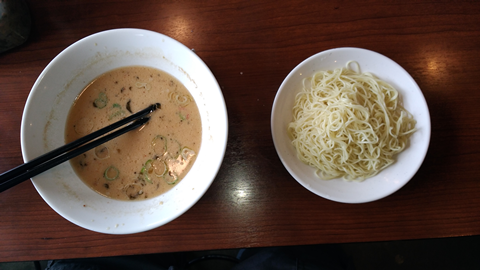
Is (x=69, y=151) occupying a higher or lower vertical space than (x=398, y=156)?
higher

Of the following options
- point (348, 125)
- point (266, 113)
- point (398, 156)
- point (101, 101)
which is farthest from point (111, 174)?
point (398, 156)

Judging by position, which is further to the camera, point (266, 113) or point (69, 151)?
point (266, 113)

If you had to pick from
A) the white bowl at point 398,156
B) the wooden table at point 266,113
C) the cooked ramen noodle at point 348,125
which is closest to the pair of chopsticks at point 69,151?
the wooden table at point 266,113

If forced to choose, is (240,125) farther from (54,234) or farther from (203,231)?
(54,234)

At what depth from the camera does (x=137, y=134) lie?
138 centimetres

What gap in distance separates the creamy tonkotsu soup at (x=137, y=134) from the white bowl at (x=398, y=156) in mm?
447

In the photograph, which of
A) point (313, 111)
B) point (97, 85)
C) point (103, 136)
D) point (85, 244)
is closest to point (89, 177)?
point (103, 136)

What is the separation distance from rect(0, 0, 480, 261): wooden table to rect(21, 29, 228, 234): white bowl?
0.19m

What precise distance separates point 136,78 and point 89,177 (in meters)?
0.56

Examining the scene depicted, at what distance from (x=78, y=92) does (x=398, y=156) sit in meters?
1.69

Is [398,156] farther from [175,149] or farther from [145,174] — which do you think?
[145,174]

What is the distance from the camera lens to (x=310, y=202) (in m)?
1.41

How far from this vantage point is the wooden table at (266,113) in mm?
1387

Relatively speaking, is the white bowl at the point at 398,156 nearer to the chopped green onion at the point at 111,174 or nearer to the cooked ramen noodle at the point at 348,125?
the cooked ramen noodle at the point at 348,125
